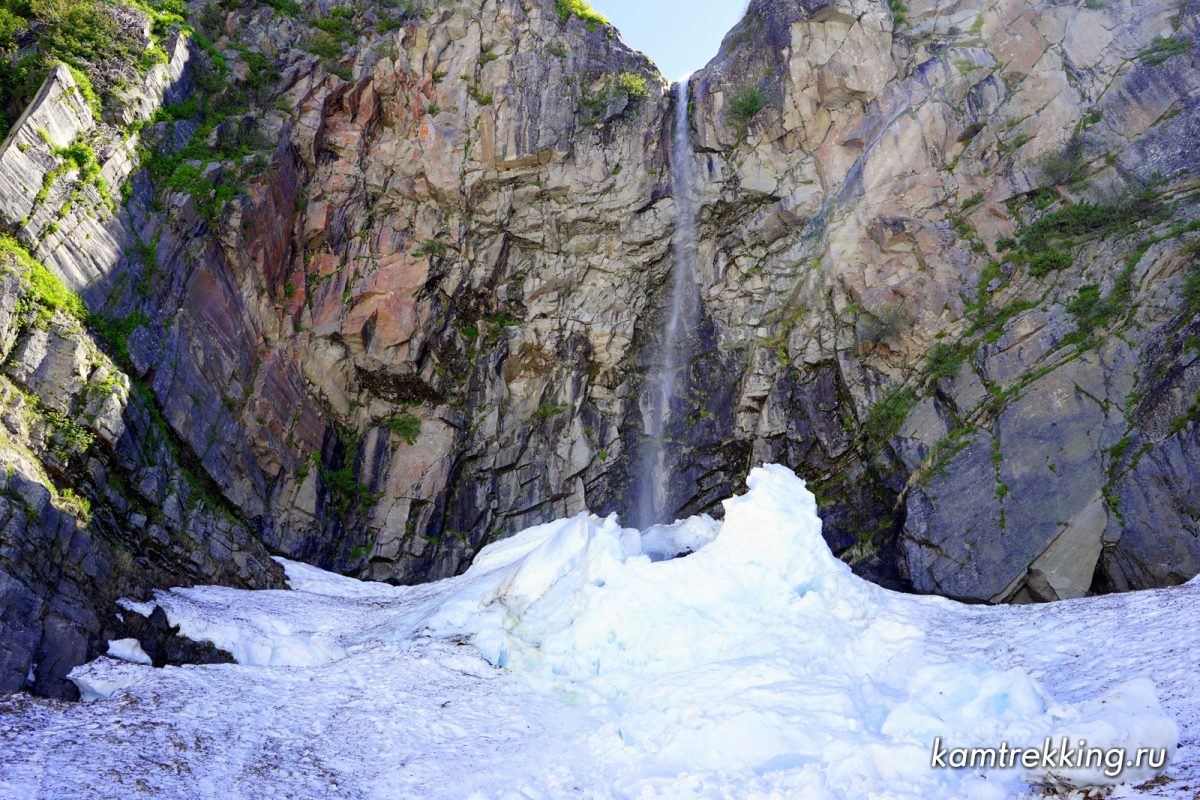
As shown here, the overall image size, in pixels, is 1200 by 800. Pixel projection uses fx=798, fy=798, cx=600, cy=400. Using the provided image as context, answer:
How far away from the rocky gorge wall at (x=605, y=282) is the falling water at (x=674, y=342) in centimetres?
54

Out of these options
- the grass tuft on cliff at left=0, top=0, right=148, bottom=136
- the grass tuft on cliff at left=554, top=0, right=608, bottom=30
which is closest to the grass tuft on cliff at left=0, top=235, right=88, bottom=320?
the grass tuft on cliff at left=0, top=0, right=148, bottom=136

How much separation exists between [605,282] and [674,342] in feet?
13.3

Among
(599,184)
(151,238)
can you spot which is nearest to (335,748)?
(151,238)

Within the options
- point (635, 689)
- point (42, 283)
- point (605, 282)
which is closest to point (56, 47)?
point (42, 283)

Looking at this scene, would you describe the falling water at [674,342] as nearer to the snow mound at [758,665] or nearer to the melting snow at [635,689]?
the snow mound at [758,665]

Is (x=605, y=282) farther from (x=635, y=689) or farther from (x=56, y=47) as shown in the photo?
(x=635, y=689)

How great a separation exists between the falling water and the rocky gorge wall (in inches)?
21.1

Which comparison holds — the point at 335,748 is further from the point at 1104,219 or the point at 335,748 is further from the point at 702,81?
the point at 702,81

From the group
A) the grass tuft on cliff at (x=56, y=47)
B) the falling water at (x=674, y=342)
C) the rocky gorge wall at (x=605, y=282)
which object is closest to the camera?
the grass tuft on cliff at (x=56, y=47)

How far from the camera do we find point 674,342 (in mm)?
35000

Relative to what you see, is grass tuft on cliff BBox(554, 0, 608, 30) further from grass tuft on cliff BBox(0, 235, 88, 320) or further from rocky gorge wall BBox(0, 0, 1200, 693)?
grass tuft on cliff BBox(0, 235, 88, 320)

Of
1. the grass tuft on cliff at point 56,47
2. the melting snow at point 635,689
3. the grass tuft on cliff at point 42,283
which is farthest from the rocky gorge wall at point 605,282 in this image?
the melting snow at point 635,689

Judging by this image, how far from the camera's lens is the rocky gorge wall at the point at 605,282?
2247 cm

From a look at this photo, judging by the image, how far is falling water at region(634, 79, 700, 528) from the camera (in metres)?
33.2
